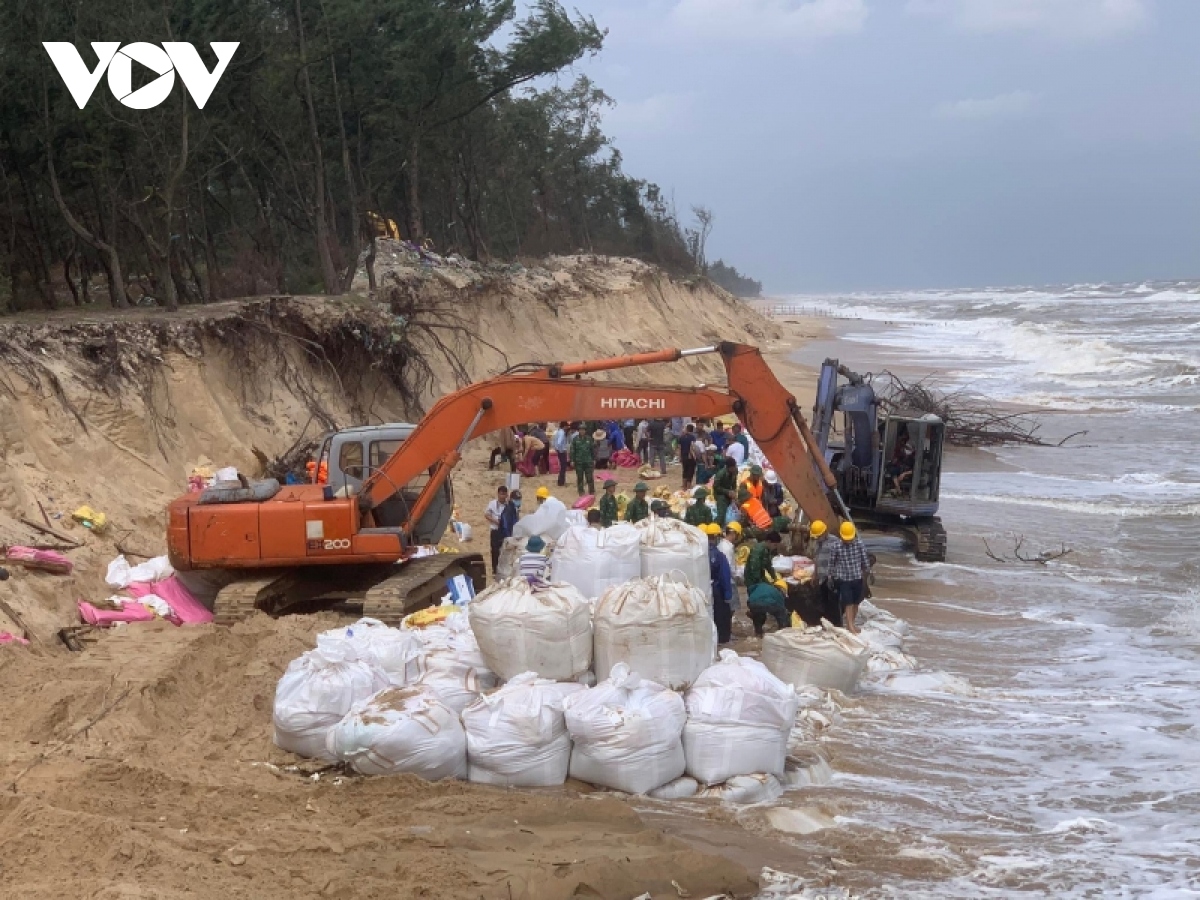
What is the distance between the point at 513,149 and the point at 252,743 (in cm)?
3715

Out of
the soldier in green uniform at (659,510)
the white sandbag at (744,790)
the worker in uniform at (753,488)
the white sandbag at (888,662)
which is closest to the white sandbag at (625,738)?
the white sandbag at (744,790)

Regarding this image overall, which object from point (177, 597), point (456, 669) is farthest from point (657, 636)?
point (177, 597)

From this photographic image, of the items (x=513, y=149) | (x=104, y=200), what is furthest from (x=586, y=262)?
(x=104, y=200)

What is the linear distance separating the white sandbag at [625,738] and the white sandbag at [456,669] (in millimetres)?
741

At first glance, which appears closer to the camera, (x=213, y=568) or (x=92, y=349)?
(x=213, y=568)

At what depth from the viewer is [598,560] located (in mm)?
9172

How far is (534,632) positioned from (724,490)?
736 centimetres

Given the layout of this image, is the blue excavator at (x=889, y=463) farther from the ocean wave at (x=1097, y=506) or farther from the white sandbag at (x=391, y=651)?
the white sandbag at (x=391, y=651)

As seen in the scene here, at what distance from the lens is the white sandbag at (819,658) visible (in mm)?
8383

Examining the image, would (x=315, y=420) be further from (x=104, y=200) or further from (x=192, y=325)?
(x=104, y=200)

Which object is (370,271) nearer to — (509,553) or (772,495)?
(772,495)

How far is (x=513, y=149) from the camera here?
4238 centimetres

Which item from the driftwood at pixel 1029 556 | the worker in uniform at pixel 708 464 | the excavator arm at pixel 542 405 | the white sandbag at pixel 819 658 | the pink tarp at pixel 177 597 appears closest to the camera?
the white sandbag at pixel 819 658

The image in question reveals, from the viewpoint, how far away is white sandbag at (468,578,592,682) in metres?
7.19
